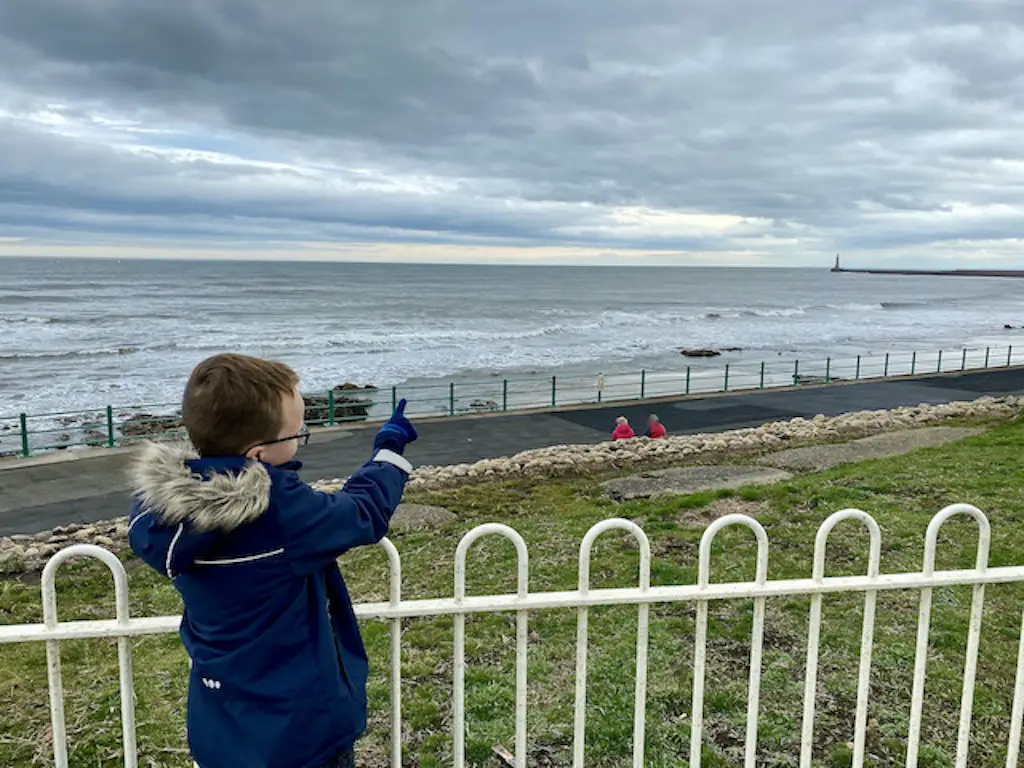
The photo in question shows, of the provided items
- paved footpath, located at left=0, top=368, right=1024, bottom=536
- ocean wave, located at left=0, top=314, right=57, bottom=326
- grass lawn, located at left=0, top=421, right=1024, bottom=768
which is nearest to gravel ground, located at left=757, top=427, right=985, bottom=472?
grass lawn, located at left=0, top=421, right=1024, bottom=768

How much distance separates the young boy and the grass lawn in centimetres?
178

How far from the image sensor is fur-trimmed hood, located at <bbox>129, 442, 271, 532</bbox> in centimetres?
198

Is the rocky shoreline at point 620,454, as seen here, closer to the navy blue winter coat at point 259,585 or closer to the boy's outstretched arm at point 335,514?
the navy blue winter coat at point 259,585

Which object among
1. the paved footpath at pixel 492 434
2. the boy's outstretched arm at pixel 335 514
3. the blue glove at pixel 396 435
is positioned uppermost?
the blue glove at pixel 396 435

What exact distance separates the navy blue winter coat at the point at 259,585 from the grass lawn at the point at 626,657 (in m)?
1.77

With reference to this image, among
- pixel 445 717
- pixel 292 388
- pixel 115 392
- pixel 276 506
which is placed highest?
pixel 292 388

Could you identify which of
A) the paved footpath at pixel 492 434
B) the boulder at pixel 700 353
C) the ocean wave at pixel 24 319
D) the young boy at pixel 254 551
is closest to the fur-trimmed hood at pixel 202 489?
the young boy at pixel 254 551

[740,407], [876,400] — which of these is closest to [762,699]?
[740,407]

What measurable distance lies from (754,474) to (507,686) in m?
8.40

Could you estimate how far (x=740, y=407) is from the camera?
21281mm

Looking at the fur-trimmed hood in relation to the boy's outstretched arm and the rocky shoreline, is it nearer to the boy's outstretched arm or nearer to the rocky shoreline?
the boy's outstretched arm

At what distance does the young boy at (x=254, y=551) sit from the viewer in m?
2.03

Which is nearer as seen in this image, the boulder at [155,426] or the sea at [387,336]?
the boulder at [155,426]

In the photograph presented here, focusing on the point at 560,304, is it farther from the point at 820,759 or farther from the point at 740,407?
the point at 820,759
